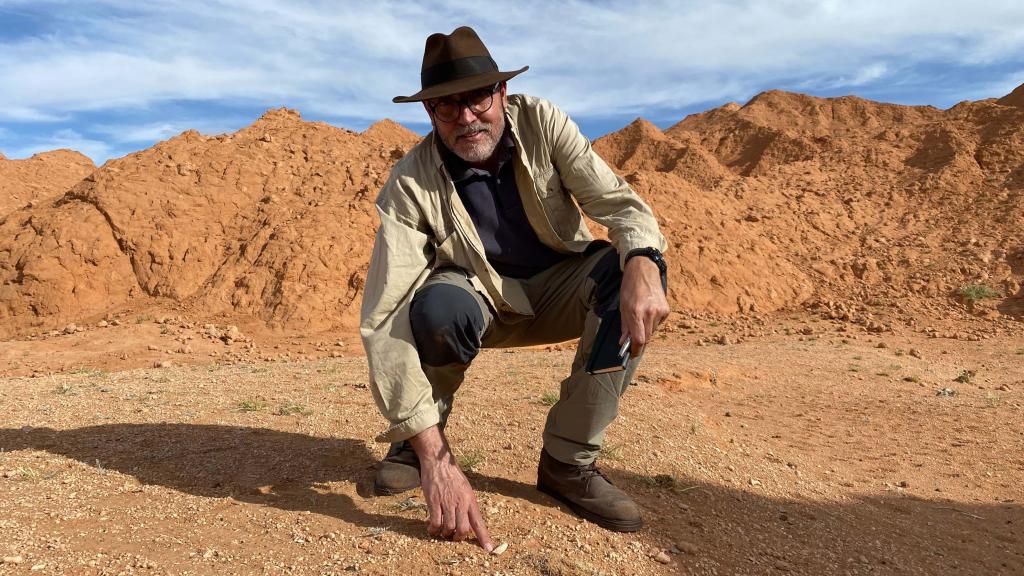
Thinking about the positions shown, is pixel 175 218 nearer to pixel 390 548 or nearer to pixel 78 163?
pixel 390 548

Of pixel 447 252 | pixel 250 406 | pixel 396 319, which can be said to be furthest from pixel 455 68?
pixel 250 406

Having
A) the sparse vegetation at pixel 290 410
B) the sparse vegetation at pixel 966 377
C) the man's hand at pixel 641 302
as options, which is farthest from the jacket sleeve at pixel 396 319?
the sparse vegetation at pixel 966 377

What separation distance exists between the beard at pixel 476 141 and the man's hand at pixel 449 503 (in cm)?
120

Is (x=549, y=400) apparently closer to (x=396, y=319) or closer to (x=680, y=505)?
(x=680, y=505)

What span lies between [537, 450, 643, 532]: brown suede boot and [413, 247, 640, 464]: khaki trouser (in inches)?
2.2

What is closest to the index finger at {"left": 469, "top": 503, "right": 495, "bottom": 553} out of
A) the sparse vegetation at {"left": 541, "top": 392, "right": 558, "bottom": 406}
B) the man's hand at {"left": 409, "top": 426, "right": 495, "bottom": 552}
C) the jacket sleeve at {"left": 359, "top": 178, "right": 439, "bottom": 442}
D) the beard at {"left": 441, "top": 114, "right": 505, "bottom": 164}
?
the man's hand at {"left": 409, "top": 426, "right": 495, "bottom": 552}

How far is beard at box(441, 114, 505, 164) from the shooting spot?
9.39 feet

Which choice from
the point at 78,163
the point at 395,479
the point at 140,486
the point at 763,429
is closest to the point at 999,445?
the point at 763,429

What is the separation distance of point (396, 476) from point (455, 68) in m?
1.69

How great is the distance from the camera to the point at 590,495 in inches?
109

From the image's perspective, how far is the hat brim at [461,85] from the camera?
2.73m

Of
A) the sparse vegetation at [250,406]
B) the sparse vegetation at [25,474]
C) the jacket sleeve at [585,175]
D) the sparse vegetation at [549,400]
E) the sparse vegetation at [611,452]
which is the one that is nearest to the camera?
the jacket sleeve at [585,175]

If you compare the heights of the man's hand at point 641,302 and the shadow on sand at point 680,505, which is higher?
the man's hand at point 641,302

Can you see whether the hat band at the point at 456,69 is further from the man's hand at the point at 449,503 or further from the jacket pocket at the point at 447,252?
the man's hand at the point at 449,503
